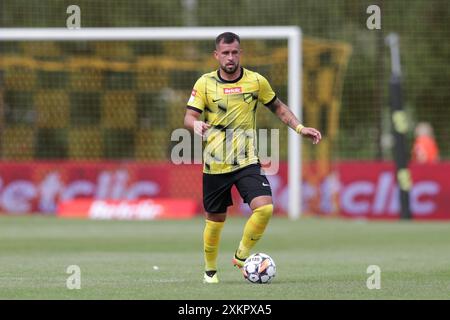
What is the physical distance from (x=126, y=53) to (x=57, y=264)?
817 inches

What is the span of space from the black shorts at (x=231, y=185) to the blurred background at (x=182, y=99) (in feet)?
50.5

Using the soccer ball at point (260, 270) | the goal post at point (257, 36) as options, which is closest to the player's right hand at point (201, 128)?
the soccer ball at point (260, 270)

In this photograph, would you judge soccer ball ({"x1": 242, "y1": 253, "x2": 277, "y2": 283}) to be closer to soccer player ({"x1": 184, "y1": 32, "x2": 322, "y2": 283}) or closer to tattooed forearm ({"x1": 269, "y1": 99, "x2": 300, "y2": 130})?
soccer player ({"x1": 184, "y1": 32, "x2": 322, "y2": 283})

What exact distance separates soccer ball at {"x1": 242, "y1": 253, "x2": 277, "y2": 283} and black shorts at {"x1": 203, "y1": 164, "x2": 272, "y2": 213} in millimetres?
657

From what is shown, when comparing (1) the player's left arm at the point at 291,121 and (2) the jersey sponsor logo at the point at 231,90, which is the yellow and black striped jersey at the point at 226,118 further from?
(1) the player's left arm at the point at 291,121

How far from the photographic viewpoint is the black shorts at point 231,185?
11.4 meters

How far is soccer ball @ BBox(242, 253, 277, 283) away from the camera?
1109cm

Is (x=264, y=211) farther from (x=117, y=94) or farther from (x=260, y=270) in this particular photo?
(x=117, y=94)

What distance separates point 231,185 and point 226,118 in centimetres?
68

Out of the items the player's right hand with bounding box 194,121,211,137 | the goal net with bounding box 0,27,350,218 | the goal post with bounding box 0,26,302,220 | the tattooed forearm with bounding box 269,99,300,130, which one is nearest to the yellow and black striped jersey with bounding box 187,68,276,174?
Result: the tattooed forearm with bounding box 269,99,300,130

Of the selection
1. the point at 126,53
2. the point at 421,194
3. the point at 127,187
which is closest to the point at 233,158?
the point at 421,194

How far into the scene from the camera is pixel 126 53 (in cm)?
3409

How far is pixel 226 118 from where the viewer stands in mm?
11445

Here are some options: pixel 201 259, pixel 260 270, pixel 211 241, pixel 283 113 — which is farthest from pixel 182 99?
pixel 260 270
